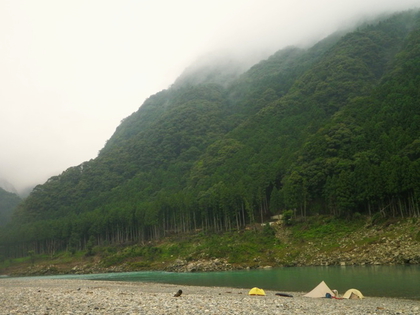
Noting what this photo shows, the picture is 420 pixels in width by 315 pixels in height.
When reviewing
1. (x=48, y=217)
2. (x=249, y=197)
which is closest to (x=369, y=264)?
(x=249, y=197)

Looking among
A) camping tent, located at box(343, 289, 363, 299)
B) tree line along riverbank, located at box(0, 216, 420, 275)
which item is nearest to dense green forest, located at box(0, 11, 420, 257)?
tree line along riverbank, located at box(0, 216, 420, 275)

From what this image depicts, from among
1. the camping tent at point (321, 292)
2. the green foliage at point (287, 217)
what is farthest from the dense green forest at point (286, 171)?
the camping tent at point (321, 292)

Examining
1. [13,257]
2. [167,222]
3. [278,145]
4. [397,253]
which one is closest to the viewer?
[397,253]

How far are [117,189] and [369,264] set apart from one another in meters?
146

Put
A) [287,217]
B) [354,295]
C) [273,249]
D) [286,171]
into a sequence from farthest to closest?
[286,171], [287,217], [273,249], [354,295]

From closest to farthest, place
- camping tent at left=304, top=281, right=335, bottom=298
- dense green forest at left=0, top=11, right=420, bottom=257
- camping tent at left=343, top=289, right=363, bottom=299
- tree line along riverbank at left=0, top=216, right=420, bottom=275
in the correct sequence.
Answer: camping tent at left=343, top=289, right=363, bottom=299, camping tent at left=304, top=281, right=335, bottom=298, tree line along riverbank at left=0, top=216, right=420, bottom=275, dense green forest at left=0, top=11, right=420, bottom=257

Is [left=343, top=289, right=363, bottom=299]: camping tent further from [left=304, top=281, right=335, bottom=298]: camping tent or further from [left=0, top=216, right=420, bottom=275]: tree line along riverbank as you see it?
[left=0, top=216, right=420, bottom=275]: tree line along riverbank

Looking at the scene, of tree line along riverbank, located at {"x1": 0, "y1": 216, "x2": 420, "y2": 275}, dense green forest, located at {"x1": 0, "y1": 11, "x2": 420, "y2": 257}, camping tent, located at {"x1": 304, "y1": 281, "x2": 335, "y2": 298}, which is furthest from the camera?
dense green forest, located at {"x1": 0, "y1": 11, "x2": 420, "y2": 257}

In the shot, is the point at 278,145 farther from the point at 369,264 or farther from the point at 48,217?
the point at 48,217

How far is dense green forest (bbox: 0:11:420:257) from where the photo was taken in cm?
8006

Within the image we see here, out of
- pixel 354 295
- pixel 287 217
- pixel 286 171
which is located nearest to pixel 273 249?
pixel 287 217

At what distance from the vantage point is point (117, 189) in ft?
583

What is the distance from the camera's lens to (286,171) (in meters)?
105

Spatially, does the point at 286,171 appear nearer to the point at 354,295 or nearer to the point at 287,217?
the point at 287,217
